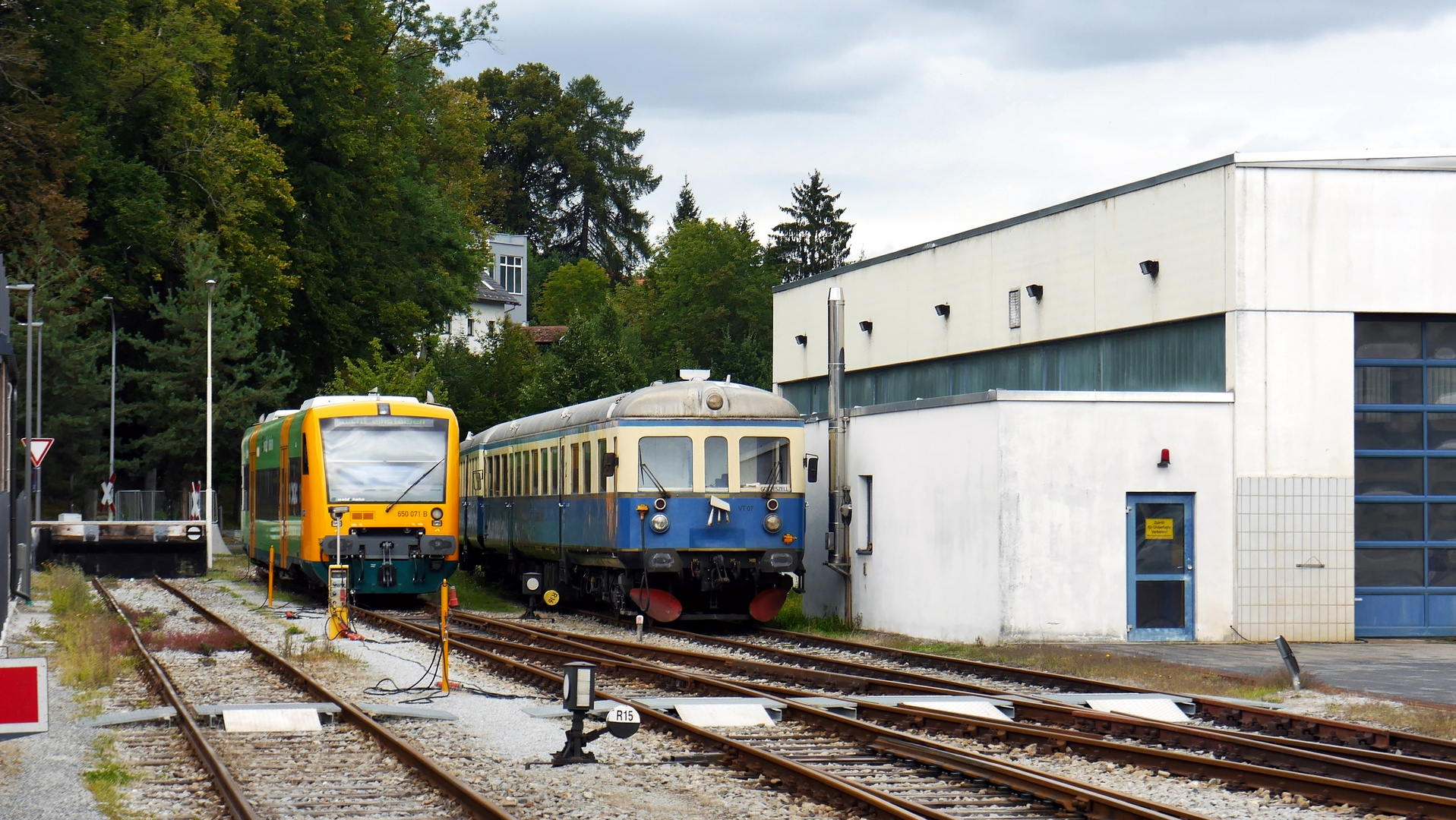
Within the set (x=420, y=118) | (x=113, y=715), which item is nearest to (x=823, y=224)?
(x=420, y=118)

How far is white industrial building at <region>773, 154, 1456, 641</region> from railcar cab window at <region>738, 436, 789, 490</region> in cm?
138

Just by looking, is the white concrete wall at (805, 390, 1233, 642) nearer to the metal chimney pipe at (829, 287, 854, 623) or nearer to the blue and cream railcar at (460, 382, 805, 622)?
the blue and cream railcar at (460, 382, 805, 622)

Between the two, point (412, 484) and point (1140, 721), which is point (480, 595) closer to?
point (412, 484)

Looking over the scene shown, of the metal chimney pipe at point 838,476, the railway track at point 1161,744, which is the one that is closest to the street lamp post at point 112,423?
the metal chimney pipe at point 838,476

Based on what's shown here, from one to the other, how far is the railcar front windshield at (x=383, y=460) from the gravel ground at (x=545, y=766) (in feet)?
26.1

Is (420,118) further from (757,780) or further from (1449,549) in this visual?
(757,780)

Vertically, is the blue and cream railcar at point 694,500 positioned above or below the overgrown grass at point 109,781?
above

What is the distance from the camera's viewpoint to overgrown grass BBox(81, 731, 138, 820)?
9.80 metres

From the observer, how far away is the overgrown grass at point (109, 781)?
32.1 ft

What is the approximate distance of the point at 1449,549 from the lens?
72.6 ft

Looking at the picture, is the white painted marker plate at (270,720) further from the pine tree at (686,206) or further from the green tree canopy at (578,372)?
the pine tree at (686,206)

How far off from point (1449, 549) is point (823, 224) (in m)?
71.3

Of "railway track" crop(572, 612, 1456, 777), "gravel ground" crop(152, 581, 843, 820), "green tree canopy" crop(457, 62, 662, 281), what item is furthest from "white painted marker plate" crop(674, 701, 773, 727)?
"green tree canopy" crop(457, 62, 662, 281)

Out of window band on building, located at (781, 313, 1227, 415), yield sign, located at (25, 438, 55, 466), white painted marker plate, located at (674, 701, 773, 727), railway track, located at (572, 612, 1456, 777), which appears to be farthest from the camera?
yield sign, located at (25, 438, 55, 466)
